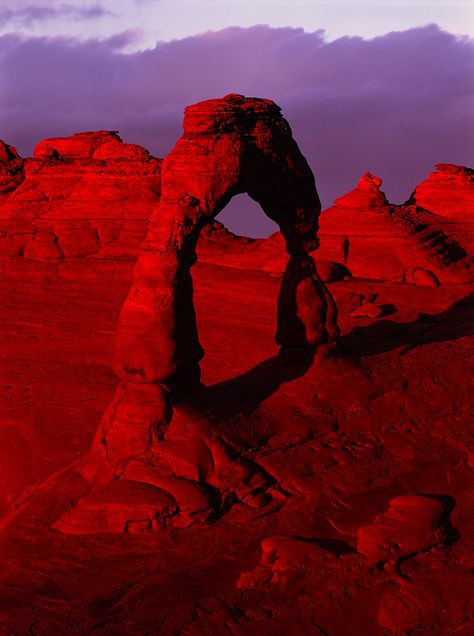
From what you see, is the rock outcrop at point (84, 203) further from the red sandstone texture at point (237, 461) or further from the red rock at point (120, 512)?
the red rock at point (120, 512)

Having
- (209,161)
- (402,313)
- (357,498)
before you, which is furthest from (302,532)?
(402,313)

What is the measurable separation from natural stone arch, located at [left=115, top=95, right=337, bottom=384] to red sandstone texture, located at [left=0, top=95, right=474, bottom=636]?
0.7 inches

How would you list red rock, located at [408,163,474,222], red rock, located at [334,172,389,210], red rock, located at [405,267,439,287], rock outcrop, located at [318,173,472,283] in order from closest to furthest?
1. red rock, located at [405,267,439,287]
2. rock outcrop, located at [318,173,472,283]
3. red rock, located at [334,172,389,210]
4. red rock, located at [408,163,474,222]

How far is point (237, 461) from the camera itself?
722cm

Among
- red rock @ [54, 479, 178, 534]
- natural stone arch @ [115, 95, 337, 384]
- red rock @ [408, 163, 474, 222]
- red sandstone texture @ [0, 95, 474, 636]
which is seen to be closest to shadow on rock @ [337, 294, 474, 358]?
red sandstone texture @ [0, 95, 474, 636]

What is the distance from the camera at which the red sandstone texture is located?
5648 millimetres

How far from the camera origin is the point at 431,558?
6098 mm

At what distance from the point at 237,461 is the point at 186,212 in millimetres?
2188

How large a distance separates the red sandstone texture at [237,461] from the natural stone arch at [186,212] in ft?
0.06

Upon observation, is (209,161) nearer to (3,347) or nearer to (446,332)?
(446,332)

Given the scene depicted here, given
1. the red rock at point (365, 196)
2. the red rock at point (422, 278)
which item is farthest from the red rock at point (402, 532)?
the red rock at point (365, 196)

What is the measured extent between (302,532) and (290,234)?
3522 mm

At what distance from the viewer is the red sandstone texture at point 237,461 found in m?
5.65

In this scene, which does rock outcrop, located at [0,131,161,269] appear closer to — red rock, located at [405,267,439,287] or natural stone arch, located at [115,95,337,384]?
red rock, located at [405,267,439,287]
